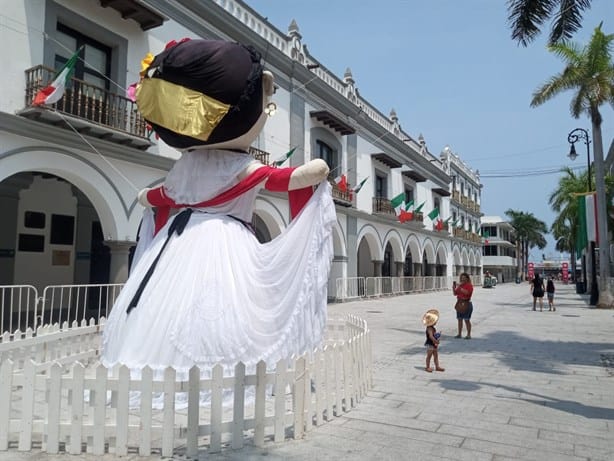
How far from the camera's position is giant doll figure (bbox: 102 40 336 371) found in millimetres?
4289

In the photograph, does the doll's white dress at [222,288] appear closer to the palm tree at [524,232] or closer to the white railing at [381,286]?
the white railing at [381,286]

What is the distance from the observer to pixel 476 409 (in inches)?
179

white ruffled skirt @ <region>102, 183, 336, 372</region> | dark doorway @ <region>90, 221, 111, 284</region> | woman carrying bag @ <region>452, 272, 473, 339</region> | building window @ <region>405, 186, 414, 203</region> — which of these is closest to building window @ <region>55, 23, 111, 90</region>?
dark doorway @ <region>90, 221, 111, 284</region>

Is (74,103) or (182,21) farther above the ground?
(182,21)

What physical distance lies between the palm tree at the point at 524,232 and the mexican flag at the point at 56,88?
6471cm

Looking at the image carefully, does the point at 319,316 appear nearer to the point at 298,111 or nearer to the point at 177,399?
the point at 177,399

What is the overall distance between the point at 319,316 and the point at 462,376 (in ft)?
7.68

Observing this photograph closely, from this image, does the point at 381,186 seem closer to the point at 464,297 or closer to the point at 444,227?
the point at 444,227

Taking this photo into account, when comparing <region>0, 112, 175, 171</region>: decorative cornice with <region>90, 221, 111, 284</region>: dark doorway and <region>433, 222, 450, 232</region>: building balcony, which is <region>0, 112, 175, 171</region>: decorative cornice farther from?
<region>433, 222, 450, 232</region>: building balcony

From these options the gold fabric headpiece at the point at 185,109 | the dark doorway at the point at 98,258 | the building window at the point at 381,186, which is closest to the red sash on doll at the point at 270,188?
the gold fabric headpiece at the point at 185,109

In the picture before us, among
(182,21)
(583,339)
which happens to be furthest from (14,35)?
(583,339)

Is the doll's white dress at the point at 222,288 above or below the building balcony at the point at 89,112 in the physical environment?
below

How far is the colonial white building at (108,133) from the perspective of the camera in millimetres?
8336

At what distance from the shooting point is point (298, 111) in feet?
52.6
